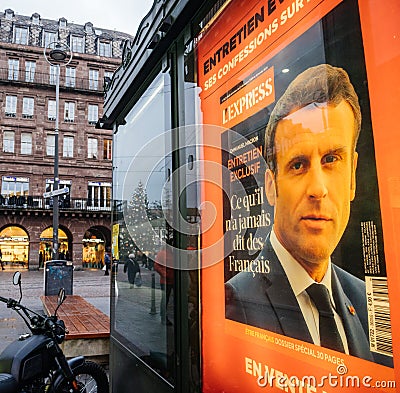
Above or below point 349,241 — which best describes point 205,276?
below

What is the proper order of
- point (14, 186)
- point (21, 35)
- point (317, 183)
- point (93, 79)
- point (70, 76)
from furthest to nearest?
point (21, 35) → point (93, 79) → point (70, 76) → point (14, 186) → point (317, 183)

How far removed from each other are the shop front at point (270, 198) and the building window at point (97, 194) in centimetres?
3389

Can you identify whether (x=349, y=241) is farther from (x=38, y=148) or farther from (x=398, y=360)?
(x=38, y=148)

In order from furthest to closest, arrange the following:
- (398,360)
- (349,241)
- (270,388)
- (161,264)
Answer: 1. (161,264)
2. (270,388)
3. (349,241)
4. (398,360)

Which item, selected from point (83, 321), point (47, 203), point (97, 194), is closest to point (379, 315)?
point (83, 321)

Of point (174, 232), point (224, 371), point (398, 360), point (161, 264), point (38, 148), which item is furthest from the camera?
point (38, 148)

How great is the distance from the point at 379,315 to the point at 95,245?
37502 millimetres

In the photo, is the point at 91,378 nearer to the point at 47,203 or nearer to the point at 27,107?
the point at 47,203

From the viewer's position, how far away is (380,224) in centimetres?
128

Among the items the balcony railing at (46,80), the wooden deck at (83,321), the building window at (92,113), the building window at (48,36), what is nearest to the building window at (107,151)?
the building window at (92,113)

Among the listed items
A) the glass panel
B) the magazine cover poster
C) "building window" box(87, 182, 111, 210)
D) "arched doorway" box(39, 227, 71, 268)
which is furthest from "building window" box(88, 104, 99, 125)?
the magazine cover poster

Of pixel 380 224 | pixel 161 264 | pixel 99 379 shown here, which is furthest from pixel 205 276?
pixel 99 379

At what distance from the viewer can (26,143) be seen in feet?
115

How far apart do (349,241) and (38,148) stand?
36717mm
